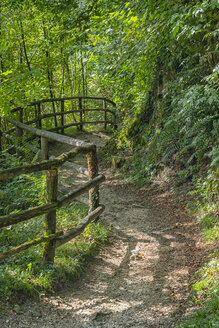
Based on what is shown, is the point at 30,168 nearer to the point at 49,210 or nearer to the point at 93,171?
the point at 49,210

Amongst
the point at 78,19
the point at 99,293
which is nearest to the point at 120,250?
the point at 99,293

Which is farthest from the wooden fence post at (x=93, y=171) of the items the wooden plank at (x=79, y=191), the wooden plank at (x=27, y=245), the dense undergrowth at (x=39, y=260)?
the wooden plank at (x=27, y=245)

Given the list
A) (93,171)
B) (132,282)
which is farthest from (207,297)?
(93,171)

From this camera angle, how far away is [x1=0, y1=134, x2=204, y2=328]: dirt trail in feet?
11.1

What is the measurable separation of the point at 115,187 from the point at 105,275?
435 cm

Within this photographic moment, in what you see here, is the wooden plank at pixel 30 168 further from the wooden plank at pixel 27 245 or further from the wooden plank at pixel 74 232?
the wooden plank at pixel 74 232

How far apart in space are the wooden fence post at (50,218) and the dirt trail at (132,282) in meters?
0.51

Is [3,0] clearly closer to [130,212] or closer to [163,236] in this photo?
[130,212]

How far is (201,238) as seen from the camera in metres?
4.95

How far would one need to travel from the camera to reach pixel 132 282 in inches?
166

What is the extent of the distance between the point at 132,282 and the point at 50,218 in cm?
141

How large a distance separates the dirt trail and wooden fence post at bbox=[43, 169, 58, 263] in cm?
51

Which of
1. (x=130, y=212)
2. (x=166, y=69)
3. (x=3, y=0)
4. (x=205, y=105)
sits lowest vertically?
(x=130, y=212)

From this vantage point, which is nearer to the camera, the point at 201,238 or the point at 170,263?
the point at 170,263
